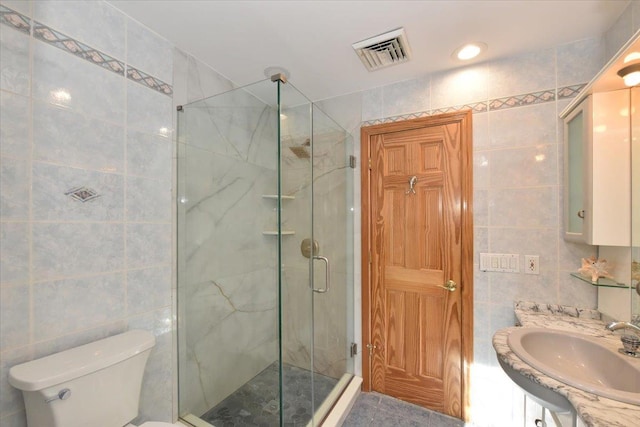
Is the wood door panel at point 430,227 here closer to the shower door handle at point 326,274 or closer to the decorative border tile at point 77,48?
the shower door handle at point 326,274

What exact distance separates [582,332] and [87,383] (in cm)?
210

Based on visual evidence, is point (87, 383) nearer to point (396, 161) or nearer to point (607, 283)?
point (396, 161)

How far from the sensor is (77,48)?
1170 mm

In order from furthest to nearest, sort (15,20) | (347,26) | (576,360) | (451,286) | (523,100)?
(451,286) < (523,100) < (347,26) < (576,360) < (15,20)

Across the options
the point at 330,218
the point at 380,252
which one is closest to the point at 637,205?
the point at 380,252

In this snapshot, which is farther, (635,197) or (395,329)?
(395,329)

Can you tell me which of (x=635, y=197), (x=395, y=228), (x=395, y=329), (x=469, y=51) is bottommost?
(x=395, y=329)

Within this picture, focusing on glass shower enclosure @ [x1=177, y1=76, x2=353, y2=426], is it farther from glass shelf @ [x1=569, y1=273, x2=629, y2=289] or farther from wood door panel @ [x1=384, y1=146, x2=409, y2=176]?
glass shelf @ [x1=569, y1=273, x2=629, y2=289]

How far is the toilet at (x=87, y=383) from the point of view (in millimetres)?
927

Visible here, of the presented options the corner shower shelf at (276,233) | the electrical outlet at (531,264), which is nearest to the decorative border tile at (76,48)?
the corner shower shelf at (276,233)

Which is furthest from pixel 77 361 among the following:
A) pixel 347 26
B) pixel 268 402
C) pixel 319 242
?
pixel 347 26

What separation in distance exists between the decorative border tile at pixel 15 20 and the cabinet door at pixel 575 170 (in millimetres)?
2396

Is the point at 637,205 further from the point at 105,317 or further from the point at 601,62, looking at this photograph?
the point at 105,317

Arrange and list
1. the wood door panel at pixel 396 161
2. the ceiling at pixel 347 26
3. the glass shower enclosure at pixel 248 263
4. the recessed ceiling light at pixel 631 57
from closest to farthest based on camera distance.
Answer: the recessed ceiling light at pixel 631 57 → the ceiling at pixel 347 26 → the glass shower enclosure at pixel 248 263 → the wood door panel at pixel 396 161
